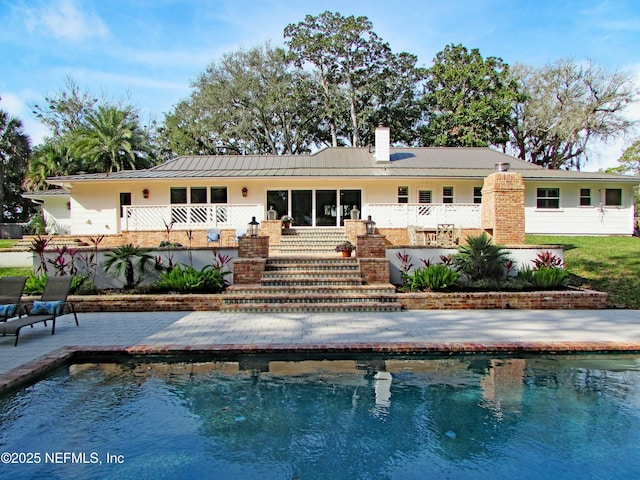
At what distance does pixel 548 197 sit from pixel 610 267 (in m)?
8.60

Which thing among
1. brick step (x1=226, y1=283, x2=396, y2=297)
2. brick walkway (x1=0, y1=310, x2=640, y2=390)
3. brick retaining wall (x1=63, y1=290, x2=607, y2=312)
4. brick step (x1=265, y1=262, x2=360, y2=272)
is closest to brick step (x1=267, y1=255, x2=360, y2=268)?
brick step (x1=265, y1=262, x2=360, y2=272)

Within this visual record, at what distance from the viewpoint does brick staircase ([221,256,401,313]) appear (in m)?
8.99

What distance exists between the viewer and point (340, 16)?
33.5 meters

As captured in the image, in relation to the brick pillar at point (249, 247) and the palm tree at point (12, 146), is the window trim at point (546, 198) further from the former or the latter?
the palm tree at point (12, 146)

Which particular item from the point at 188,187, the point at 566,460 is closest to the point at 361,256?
the point at 566,460

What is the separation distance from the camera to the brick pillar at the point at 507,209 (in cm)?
1171

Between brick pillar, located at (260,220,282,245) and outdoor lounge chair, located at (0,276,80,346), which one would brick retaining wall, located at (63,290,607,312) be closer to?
outdoor lounge chair, located at (0,276,80,346)

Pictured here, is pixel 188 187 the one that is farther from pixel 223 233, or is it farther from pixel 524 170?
pixel 524 170

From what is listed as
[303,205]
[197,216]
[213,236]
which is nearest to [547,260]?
[303,205]

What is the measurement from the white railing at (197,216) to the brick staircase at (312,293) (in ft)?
20.7

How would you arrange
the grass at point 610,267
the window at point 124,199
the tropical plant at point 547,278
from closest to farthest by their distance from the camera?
the tropical plant at point 547,278 < the grass at point 610,267 < the window at point 124,199

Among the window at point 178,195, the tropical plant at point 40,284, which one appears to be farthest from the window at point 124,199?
the tropical plant at point 40,284

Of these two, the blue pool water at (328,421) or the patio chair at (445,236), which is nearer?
the blue pool water at (328,421)

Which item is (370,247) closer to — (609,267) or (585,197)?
(609,267)
